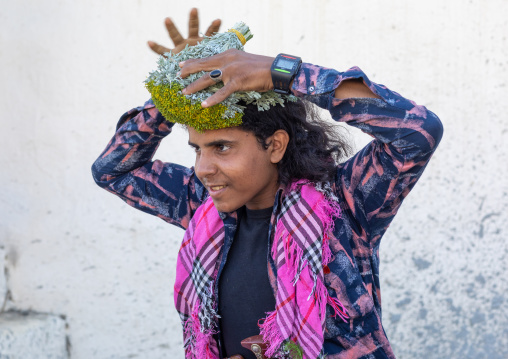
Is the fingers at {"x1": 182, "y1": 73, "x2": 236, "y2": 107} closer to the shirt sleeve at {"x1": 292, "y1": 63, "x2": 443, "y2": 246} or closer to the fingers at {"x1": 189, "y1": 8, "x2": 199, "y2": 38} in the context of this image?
the shirt sleeve at {"x1": 292, "y1": 63, "x2": 443, "y2": 246}

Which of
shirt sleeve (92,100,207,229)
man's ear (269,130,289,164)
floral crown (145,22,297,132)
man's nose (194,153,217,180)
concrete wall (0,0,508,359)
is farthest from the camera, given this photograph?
concrete wall (0,0,508,359)

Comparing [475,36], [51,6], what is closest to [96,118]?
[51,6]

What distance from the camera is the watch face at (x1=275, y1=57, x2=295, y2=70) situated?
1.94 m

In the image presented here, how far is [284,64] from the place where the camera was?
1.95m

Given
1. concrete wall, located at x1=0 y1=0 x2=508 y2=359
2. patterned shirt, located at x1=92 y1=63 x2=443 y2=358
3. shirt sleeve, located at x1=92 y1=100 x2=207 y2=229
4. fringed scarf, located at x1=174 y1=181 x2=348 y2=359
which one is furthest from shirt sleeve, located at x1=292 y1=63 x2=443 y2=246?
concrete wall, located at x1=0 y1=0 x2=508 y2=359

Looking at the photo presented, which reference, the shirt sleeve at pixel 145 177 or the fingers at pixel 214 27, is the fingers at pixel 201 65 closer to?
the fingers at pixel 214 27

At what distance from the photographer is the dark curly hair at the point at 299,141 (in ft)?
7.26

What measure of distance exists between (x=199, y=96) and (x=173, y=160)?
6.57ft

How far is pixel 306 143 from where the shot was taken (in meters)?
2.32

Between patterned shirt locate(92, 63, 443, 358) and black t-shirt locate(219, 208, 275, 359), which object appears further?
black t-shirt locate(219, 208, 275, 359)

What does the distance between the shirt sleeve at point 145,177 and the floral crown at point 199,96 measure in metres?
0.38

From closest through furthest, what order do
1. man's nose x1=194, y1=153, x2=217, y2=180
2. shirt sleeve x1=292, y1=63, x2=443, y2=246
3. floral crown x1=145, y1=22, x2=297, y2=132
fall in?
1. shirt sleeve x1=292, y1=63, x2=443, y2=246
2. floral crown x1=145, y1=22, x2=297, y2=132
3. man's nose x1=194, y1=153, x2=217, y2=180

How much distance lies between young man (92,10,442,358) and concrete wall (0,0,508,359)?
151 centimetres

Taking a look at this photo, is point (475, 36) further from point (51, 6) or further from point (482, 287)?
point (51, 6)
